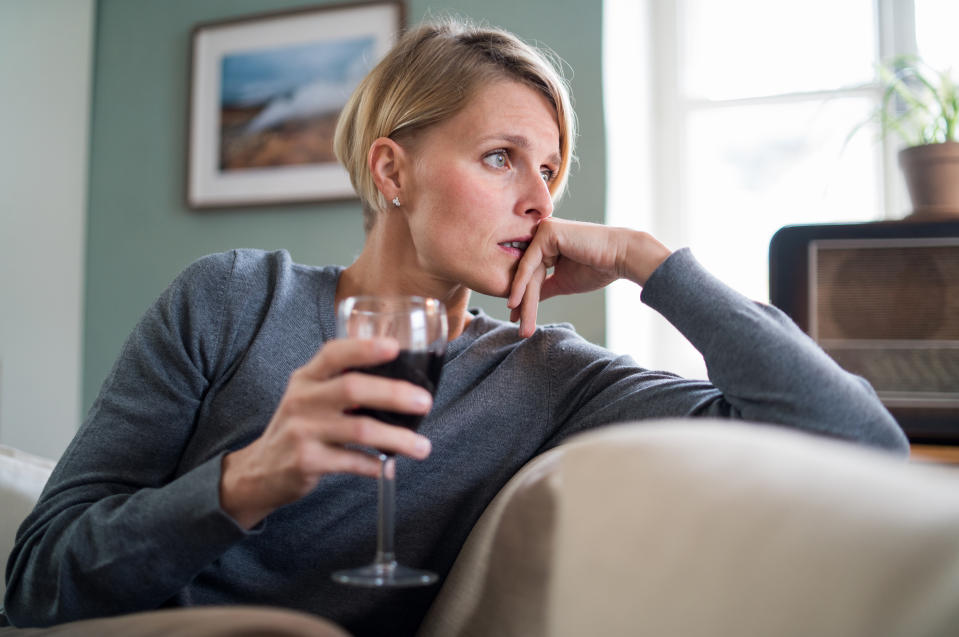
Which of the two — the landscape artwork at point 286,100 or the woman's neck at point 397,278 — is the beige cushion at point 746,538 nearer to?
the woman's neck at point 397,278

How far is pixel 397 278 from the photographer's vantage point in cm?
133

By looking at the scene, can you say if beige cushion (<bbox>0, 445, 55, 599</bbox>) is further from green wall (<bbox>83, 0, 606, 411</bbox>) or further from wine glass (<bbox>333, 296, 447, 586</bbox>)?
green wall (<bbox>83, 0, 606, 411</bbox>)

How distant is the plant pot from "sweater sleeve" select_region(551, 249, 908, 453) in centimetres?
69

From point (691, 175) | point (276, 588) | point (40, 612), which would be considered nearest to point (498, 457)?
point (276, 588)

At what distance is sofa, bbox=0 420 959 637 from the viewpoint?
0.44 meters

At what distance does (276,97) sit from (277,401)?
198 cm

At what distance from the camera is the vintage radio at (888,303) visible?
1381 mm

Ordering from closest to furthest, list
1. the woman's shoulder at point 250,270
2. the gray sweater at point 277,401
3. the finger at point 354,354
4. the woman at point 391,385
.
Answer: the finger at point 354,354
the woman at point 391,385
the gray sweater at point 277,401
the woman's shoulder at point 250,270

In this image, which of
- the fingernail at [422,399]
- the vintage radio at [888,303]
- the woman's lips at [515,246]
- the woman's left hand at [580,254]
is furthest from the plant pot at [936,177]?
the fingernail at [422,399]

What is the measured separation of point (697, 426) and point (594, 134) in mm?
1999

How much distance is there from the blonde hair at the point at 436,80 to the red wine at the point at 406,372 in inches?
25.7

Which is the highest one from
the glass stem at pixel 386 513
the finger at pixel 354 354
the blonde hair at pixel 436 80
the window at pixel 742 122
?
Answer: the window at pixel 742 122

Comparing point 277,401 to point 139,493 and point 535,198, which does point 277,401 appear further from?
point 535,198

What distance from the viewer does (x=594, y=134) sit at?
97.7 inches
